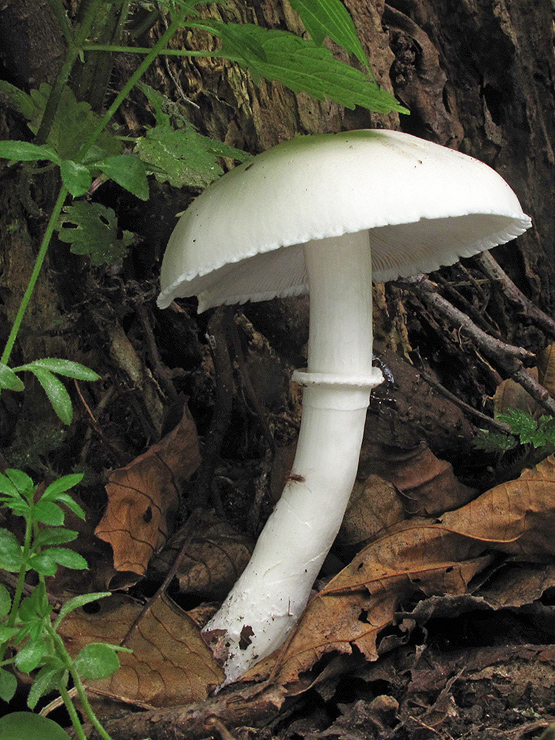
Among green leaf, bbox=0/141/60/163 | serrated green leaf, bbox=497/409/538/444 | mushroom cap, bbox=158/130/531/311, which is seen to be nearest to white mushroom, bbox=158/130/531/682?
mushroom cap, bbox=158/130/531/311

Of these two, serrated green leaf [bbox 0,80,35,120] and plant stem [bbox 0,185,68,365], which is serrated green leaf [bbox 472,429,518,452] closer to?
plant stem [bbox 0,185,68,365]

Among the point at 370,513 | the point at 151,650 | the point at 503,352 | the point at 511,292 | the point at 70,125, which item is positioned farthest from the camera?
the point at 511,292

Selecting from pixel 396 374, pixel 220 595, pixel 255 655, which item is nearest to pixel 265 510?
pixel 220 595

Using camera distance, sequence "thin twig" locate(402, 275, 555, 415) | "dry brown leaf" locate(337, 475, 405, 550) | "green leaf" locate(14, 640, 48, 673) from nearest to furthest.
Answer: "green leaf" locate(14, 640, 48, 673), "dry brown leaf" locate(337, 475, 405, 550), "thin twig" locate(402, 275, 555, 415)

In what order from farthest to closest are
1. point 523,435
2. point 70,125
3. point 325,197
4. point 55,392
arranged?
1. point 523,435
2. point 70,125
3. point 325,197
4. point 55,392

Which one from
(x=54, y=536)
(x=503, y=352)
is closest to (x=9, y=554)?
(x=54, y=536)

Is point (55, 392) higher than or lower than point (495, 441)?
higher

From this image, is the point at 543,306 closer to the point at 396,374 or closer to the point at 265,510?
the point at 396,374

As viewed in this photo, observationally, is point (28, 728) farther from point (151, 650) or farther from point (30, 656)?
point (151, 650)
